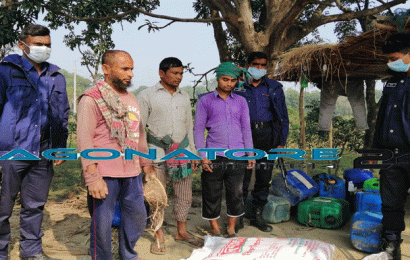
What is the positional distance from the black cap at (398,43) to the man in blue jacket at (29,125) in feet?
9.24

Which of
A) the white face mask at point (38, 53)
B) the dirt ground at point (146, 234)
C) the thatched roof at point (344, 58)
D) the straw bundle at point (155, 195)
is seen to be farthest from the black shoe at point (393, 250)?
the white face mask at point (38, 53)

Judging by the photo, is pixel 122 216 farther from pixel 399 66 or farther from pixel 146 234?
pixel 399 66

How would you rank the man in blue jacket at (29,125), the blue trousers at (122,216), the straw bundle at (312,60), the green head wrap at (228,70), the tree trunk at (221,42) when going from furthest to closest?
the tree trunk at (221,42) → the straw bundle at (312,60) → the green head wrap at (228,70) → the man in blue jacket at (29,125) → the blue trousers at (122,216)

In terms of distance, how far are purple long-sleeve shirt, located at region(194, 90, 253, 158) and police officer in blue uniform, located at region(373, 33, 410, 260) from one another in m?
1.28

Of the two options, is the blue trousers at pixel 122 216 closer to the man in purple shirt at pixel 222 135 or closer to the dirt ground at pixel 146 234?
the dirt ground at pixel 146 234

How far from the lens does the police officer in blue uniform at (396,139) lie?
3043mm

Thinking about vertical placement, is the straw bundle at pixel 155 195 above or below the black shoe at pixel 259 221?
above

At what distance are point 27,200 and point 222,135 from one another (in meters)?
1.79

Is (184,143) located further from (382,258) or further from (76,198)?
(76,198)

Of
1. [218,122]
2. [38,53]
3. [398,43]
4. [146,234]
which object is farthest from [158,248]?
[398,43]

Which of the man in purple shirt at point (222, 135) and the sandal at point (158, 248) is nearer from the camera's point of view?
the sandal at point (158, 248)

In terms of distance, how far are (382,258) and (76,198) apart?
4163 mm

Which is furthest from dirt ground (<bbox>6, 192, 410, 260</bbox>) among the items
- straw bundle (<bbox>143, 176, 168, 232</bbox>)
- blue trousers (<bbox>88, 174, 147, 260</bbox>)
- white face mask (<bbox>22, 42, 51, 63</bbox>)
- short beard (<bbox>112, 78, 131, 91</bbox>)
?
white face mask (<bbox>22, 42, 51, 63</bbox>)

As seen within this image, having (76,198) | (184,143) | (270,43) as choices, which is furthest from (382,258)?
(76,198)
